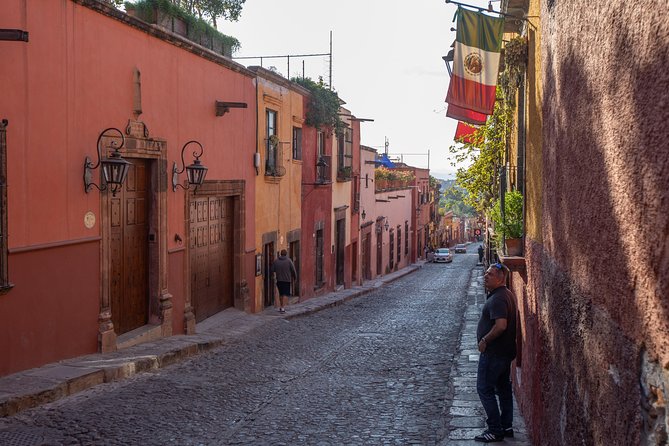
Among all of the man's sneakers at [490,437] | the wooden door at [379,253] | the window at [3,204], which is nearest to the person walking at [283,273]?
the window at [3,204]

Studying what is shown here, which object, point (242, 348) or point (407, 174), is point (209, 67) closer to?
point (242, 348)

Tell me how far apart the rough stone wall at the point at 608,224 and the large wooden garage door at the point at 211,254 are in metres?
9.74

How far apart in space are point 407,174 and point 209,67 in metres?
35.7

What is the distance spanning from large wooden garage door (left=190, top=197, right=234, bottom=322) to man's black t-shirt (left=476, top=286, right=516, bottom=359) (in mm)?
8171

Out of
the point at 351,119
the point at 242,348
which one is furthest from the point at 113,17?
the point at 351,119

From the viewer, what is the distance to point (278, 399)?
28.8 feet

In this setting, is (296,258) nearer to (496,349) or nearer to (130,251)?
(130,251)

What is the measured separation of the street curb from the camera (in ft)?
24.9

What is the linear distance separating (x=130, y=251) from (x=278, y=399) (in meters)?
4.11

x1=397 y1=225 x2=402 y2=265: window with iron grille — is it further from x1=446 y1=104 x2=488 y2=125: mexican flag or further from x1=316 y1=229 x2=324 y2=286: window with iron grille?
x1=446 y1=104 x2=488 y2=125: mexican flag

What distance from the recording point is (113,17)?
1077 cm

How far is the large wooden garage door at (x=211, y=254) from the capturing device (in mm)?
14266

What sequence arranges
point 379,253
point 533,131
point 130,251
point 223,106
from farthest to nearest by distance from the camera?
1. point 379,253
2. point 223,106
3. point 130,251
4. point 533,131

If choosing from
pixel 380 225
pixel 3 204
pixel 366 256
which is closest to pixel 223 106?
pixel 3 204
